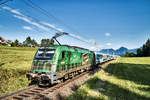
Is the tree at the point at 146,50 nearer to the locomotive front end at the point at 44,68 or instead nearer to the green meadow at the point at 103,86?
the green meadow at the point at 103,86

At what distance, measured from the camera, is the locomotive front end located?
23.6 ft

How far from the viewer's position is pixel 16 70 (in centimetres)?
1187

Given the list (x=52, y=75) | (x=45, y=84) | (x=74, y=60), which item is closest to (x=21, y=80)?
(x=45, y=84)

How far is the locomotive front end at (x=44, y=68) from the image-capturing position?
23.6ft

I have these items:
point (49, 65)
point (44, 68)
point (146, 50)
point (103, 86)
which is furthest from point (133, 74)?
point (146, 50)

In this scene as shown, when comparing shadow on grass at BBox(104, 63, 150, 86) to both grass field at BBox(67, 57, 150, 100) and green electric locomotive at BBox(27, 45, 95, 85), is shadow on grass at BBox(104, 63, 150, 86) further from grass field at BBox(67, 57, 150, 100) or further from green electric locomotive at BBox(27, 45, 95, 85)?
green electric locomotive at BBox(27, 45, 95, 85)

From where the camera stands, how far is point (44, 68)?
304 inches

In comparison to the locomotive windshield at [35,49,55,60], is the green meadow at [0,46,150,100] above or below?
below

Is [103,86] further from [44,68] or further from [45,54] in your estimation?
[45,54]

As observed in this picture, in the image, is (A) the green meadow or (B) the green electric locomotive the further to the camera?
(B) the green electric locomotive

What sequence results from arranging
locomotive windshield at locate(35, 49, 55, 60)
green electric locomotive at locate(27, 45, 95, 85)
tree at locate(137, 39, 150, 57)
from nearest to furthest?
green electric locomotive at locate(27, 45, 95, 85) → locomotive windshield at locate(35, 49, 55, 60) → tree at locate(137, 39, 150, 57)

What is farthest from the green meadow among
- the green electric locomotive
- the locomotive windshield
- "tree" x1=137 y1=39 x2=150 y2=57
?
"tree" x1=137 y1=39 x2=150 y2=57

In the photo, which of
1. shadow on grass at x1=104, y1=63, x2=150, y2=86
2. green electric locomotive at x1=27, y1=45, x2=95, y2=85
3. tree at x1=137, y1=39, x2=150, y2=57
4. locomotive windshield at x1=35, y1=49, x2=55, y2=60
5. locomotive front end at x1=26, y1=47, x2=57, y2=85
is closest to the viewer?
locomotive front end at x1=26, y1=47, x2=57, y2=85

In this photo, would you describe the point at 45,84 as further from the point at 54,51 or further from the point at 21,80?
the point at 21,80
